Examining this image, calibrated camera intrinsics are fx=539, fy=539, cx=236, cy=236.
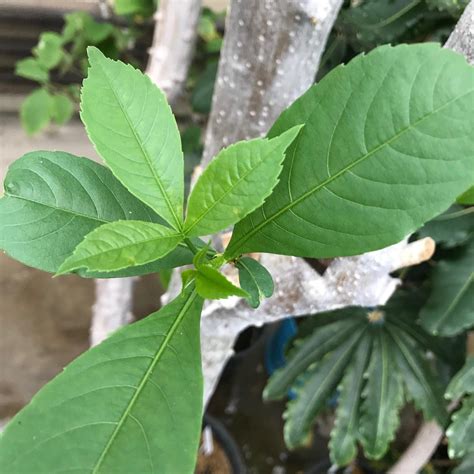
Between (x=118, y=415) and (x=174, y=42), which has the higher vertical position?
(x=174, y=42)

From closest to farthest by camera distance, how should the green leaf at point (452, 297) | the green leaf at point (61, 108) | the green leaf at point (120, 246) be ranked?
the green leaf at point (120, 246) → the green leaf at point (452, 297) → the green leaf at point (61, 108)

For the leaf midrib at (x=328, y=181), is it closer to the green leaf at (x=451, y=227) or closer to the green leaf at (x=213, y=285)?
the green leaf at (x=213, y=285)

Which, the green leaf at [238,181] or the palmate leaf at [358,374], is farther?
the palmate leaf at [358,374]

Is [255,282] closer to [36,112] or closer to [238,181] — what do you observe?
[238,181]

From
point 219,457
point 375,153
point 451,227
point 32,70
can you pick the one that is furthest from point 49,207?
point 32,70

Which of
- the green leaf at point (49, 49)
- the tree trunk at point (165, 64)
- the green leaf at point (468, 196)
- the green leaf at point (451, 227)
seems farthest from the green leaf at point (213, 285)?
the green leaf at point (49, 49)

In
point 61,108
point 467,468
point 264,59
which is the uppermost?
point 61,108
